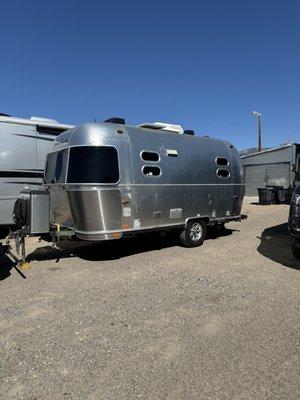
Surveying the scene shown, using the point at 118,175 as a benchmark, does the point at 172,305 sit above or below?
below

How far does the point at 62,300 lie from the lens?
5.90 meters

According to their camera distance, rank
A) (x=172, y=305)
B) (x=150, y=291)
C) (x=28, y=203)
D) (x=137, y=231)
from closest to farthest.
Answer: (x=172, y=305) < (x=150, y=291) < (x=28, y=203) < (x=137, y=231)

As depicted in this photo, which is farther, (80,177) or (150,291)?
(80,177)

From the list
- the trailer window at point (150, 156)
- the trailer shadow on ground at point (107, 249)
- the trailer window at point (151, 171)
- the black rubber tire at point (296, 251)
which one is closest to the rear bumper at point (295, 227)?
the black rubber tire at point (296, 251)

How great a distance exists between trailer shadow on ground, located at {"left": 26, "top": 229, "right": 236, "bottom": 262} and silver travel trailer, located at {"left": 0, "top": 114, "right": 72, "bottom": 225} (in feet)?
7.44

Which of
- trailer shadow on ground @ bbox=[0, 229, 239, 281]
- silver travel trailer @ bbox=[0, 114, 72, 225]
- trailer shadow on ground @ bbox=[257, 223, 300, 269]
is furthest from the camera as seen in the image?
silver travel trailer @ bbox=[0, 114, 72, 225]

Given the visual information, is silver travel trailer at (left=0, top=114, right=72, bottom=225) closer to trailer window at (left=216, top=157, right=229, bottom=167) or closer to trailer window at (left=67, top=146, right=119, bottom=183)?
trailer window at (left=67, top=146, right=119, bottom=183)

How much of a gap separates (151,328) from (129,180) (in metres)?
4.13

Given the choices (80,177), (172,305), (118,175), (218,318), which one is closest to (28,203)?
(80,177)

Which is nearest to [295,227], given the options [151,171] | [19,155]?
[151,171]

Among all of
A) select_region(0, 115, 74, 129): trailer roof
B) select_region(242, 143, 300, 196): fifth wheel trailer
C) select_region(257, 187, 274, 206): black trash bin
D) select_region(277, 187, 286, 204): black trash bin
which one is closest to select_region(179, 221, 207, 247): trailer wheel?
select_region(0, 115, 74, 129): trailer roof

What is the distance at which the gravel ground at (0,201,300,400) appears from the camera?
3570mm

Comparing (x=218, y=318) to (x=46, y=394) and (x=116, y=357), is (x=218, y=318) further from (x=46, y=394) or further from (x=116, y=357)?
(x=46, y=394)

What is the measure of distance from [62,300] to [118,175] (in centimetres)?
315
